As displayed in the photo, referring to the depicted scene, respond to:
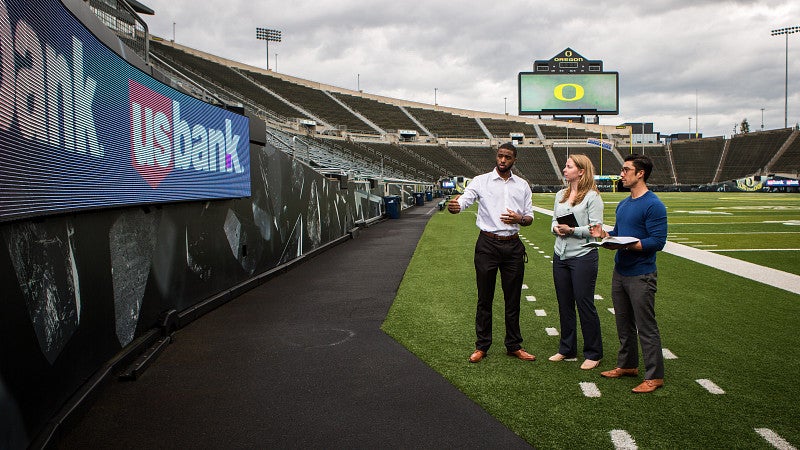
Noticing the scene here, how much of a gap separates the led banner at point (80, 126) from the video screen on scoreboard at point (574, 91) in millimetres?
74687

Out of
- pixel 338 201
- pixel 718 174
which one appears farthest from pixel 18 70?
pixel 718 174

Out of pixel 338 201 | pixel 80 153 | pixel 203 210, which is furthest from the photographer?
pixel 338 201

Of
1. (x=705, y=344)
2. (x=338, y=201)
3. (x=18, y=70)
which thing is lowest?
(x=705, y=344)

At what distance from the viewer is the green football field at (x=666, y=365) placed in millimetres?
3869

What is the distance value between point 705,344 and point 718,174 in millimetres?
84084

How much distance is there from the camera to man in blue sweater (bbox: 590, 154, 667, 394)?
181 inches

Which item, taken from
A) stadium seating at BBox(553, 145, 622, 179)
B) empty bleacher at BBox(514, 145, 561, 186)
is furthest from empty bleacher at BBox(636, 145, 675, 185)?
empty bleacher at BBox(514, 145, 561, 186)

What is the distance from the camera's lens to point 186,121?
7.12 meters

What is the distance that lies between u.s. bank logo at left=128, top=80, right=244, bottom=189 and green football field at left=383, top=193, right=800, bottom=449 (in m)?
2.96

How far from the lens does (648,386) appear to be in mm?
4562

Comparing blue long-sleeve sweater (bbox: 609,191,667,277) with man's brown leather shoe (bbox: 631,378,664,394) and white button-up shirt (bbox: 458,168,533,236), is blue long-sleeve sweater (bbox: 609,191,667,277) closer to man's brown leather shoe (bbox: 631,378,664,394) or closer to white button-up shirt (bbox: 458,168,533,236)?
man's brown leather shoe (bbox: 631,378,664,394)

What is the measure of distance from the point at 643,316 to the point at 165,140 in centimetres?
498

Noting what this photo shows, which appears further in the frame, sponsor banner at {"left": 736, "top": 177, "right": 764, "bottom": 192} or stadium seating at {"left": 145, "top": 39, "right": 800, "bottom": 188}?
stadium seating at {"left": 145, "top": 39, "right": 800, "bottom": 188}

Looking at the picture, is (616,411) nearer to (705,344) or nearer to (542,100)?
(705,344)
